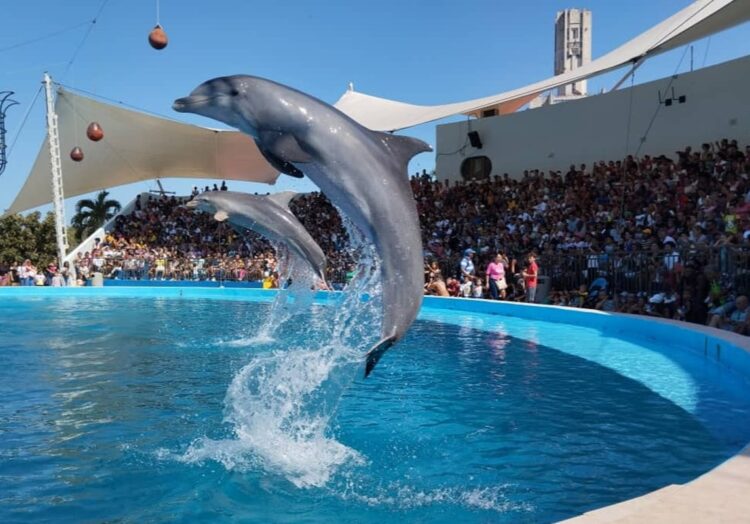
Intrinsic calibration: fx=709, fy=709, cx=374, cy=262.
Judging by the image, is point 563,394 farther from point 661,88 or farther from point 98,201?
point 98,201

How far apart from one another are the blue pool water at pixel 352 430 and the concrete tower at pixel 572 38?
86173 millimetres

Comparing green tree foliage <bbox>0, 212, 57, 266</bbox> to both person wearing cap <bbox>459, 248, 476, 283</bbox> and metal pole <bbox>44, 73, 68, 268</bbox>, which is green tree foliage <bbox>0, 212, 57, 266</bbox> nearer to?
metal pole <bbox>44, 73, 68, 268</bbox>

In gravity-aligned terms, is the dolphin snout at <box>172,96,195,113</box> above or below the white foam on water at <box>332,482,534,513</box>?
above

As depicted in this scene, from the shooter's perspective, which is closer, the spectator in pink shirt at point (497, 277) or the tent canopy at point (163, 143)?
the spectator in pink shirt at point (497, 277)

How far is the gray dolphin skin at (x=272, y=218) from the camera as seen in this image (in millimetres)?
9039

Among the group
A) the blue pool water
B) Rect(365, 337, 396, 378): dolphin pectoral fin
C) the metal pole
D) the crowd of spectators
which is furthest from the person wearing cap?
the metal pole

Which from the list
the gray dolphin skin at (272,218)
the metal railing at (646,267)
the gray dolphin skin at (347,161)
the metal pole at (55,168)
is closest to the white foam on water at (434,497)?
the gray dolphin skin at (347,161)

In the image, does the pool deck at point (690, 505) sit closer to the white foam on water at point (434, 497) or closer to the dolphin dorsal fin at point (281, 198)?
the white foam on water at point (434, 497)

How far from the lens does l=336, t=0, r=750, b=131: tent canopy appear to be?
37.0 ft

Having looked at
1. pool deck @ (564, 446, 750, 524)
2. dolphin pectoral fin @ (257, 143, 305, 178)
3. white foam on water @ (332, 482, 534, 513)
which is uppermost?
dolphin pectoral fin @ (257, 143, 305, 178)

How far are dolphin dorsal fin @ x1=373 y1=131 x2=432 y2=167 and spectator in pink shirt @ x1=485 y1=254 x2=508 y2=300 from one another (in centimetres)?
912

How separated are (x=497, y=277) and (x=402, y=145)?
929 centimetres

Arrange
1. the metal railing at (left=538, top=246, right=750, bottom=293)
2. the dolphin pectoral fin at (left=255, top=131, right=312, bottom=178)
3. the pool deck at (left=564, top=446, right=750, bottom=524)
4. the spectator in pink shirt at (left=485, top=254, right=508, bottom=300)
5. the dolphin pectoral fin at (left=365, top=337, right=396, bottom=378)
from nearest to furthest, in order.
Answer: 1. the pool deck at (left=564, top=446, right=750, bottom=524)
2. the dolphin pectoral fin at (left=365, top=337, right=396, bottom=378)
3. the dolphin pectoral fin at (left=255, top=131, right=312, bottom=178)
4. the metal railing at (left=538, top=246, right=750, bottom=293)
5. the spectator in pink shirt at (left=485, top=254, right=508, bottom=300)

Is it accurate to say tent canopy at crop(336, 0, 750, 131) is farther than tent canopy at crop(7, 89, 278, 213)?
No
